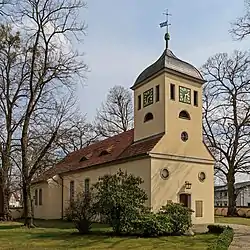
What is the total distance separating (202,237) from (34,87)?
14207 mm

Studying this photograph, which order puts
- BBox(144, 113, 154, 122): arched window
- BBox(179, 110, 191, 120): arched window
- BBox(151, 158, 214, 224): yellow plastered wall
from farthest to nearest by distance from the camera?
Result: BBox(144, 113, 154, 122): arched window, BBox(179, 110, 191, 120): arched window, BBox(151, 158, 214, 224): yellow plastered wall

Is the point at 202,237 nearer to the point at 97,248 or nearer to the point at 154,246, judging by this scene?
the point at 154,246

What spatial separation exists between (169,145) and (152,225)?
28.4 feet

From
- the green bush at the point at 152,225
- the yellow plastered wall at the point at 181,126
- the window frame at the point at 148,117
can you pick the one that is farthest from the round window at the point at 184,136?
the green bush at the point at 152,225

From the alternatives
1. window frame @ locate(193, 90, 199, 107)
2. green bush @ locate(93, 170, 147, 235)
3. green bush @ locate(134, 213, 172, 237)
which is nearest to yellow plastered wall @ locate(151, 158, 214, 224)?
window frame @ locate(193, 90, 199, 107)

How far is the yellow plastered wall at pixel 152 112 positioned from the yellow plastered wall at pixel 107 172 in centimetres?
257

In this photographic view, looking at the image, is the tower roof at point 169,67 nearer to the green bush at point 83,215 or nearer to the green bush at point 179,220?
the green bush at point 179,220

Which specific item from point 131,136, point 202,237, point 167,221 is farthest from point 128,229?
point 131,136

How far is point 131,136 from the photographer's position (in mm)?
34156

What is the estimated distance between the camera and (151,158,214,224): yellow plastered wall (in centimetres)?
2698

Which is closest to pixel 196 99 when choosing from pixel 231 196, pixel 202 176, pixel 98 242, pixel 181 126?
pixel 181 126

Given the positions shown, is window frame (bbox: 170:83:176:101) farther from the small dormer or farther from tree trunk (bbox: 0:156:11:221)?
tree trunk (bbox: 0:156:11:221)

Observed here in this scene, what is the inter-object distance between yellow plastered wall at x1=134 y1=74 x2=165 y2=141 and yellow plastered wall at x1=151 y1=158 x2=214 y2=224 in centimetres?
261

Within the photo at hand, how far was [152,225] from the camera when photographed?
20.3 metres
